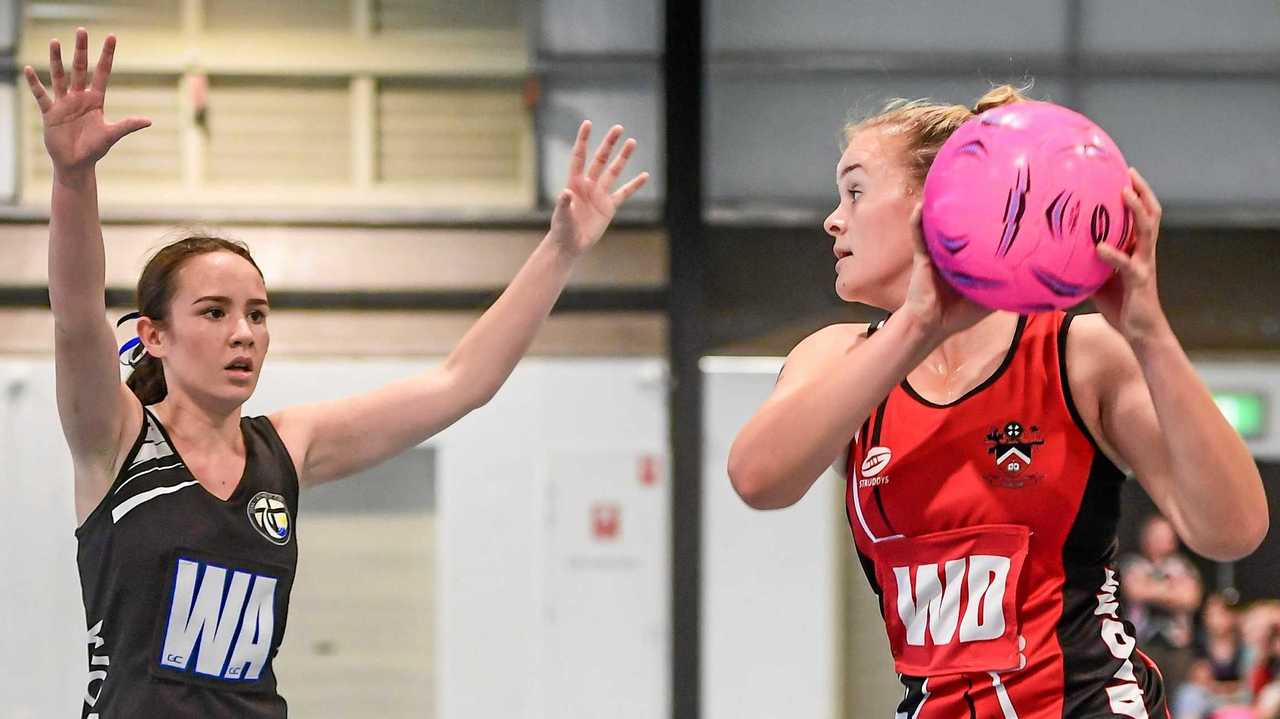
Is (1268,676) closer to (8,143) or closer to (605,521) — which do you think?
(605,521)

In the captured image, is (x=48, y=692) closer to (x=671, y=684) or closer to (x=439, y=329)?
(x=439, y=329)

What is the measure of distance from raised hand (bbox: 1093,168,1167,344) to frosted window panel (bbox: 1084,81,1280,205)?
11.8ft

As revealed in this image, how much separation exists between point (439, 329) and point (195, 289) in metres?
2.63

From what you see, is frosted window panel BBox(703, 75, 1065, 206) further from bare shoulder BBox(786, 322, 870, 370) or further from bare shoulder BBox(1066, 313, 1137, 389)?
bare shoulder BBox(1066, 313, 1137, 389)

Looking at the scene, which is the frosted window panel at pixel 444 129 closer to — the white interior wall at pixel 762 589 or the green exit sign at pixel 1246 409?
the white interior wall at pixel 762 589

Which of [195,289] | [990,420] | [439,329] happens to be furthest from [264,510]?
[439,329]

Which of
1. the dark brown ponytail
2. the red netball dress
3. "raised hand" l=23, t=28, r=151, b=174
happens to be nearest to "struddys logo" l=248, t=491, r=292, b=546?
the dark brown ponytail

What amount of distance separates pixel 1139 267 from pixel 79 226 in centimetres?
122

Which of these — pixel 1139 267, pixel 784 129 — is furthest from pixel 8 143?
pixel 1139 267

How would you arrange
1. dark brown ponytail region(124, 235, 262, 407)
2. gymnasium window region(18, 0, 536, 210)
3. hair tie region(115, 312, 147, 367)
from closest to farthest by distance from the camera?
1. dark brown ponytail region(124, 235, 262, 407)
2. hair tie region(115, 312, 147, 367)
3. gymnasium window region(18, 0, 536, 210)

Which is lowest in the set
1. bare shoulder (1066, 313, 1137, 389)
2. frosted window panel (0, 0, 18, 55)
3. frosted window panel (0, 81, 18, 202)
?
bare shoulder (1066, 313, 1137, 389)

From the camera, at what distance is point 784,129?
482cm

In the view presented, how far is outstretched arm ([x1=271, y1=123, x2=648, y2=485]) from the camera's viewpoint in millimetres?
2215

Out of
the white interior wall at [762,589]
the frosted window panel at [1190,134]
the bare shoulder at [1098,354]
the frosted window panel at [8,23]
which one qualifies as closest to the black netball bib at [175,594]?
the bare shoulder at [1098,354]
